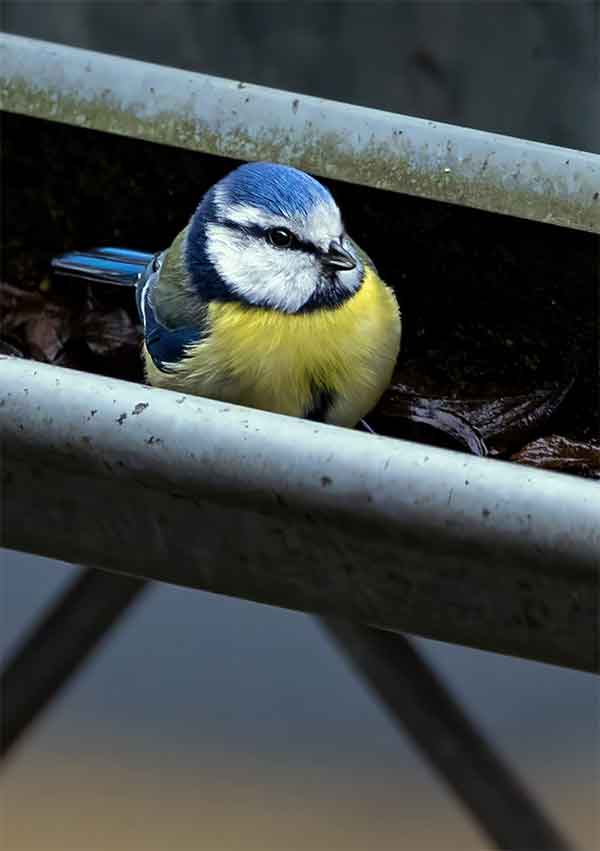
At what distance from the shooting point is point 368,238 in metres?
1.64

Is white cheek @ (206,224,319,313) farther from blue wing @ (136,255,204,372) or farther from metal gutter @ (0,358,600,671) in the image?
metal gutter @ (0,358,600,671)

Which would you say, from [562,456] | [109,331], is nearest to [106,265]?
[109,331]

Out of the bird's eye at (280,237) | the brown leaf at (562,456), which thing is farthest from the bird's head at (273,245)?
the brown leaf at (562,456)

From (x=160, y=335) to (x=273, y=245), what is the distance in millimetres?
137

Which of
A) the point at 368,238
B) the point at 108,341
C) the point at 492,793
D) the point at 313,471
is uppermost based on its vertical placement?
the point at 313,471

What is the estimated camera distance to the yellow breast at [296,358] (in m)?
1.44

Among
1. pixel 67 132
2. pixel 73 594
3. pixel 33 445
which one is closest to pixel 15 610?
pixel 73 594

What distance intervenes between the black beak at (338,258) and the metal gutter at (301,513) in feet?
1.16

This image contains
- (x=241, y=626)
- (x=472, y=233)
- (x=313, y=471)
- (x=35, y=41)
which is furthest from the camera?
(x=241, y=626)

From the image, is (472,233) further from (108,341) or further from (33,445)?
(33,445)

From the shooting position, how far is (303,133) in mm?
1585

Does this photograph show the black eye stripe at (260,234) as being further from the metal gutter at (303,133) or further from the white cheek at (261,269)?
the metal gutter at (303,133)

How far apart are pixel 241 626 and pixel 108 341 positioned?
0.93 meters

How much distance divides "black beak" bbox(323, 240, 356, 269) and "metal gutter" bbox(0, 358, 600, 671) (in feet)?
1.16
